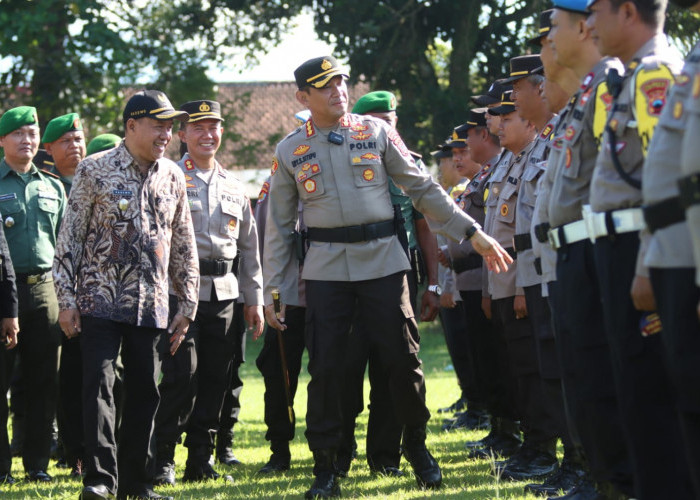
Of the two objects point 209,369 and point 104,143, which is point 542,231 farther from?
point 104,143

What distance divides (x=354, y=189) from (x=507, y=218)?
136cm

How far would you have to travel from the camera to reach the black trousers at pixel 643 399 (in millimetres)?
4023

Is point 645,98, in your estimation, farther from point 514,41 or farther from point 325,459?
point 514,41

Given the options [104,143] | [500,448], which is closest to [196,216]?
[104,143]

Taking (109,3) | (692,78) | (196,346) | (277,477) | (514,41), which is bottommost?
(277,477)

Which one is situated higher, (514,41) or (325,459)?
(514,41)

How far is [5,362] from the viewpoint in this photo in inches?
305

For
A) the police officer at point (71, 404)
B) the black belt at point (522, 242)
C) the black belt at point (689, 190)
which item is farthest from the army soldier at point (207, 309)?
the black belt at point (689, 190)

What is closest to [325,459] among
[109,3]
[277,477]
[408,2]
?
[277,477]

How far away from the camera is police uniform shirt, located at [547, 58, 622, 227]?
472 cm

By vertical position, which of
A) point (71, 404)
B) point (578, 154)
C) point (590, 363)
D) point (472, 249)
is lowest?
point (71, 404)

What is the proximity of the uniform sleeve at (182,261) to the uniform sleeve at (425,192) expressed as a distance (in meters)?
1.31

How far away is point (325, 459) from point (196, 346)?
1.55m

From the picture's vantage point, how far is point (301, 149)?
6.64m
